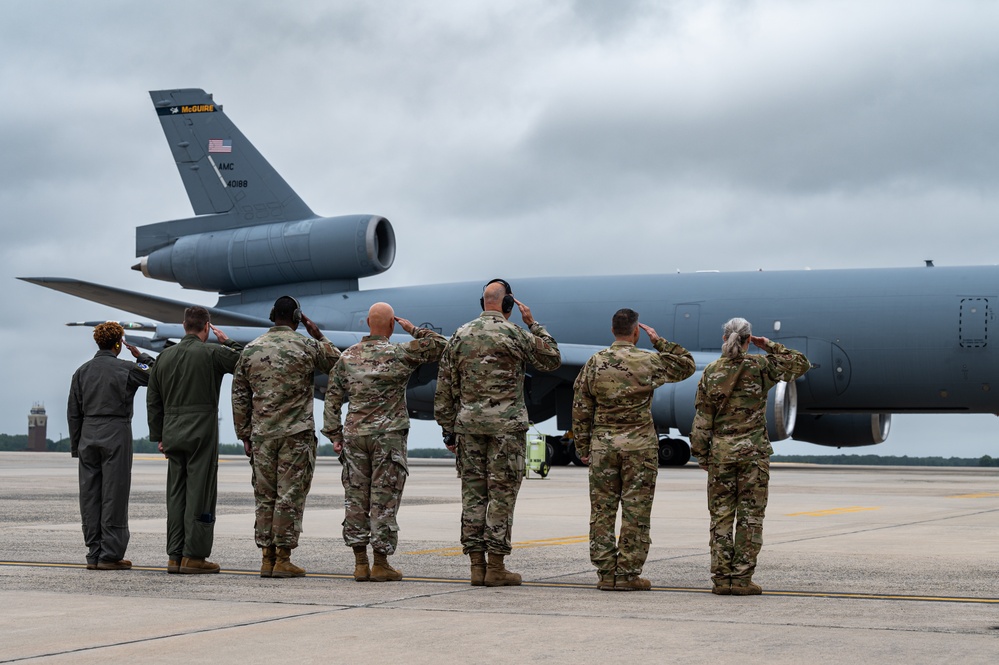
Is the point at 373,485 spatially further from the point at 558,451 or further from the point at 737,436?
the point at 558,451

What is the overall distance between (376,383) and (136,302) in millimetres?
19690

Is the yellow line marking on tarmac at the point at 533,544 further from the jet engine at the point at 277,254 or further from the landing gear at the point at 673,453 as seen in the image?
the jet engine at the point at 277,254

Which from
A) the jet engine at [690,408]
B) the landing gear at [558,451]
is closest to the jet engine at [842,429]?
the jet engine at [690,408]

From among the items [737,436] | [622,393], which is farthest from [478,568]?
[737,436]

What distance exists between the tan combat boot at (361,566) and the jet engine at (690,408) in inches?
579

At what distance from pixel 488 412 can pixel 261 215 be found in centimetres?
2189

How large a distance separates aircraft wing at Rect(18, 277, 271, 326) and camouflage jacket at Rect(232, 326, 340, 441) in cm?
1698

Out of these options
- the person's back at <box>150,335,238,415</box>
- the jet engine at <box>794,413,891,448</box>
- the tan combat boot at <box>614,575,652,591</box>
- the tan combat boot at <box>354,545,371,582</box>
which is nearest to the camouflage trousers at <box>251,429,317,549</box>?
the tan combat boot at <box>354,545,371,582</box>

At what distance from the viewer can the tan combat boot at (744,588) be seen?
6148mm

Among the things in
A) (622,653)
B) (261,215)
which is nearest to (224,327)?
(261,215)

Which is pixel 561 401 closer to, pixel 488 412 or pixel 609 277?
pixel 609 277

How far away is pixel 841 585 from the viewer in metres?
6.43

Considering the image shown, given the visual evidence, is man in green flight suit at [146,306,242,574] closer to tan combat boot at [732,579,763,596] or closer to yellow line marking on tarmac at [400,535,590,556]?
yellow line marking on tarmac at [400,535,590,556]

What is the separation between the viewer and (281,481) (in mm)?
7027
